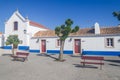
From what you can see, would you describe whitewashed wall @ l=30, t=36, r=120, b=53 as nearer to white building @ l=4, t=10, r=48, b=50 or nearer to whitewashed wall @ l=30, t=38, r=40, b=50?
whitewashed wall @ l=30, t=38, r=40, b=50

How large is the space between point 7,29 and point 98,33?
1807 centimetres

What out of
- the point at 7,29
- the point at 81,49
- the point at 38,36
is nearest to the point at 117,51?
the point at 81,49

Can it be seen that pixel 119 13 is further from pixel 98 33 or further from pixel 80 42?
pixel 80 42

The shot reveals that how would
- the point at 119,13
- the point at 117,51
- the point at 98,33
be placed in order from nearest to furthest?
the point at 119,13 → the point at 117,51 → the point at 98,33

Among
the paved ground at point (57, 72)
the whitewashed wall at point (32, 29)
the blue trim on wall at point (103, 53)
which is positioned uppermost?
the whitewashed wall at point (32, 29)

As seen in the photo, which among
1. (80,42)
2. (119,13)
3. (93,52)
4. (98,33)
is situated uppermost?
(119,13)

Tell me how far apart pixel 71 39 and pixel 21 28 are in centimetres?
1051

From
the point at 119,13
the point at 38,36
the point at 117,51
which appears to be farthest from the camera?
the point at 38,36

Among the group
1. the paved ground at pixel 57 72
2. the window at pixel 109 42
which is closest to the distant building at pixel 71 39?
the window at pixel 109 42

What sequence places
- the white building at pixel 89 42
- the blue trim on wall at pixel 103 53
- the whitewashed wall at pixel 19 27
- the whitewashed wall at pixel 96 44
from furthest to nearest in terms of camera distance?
1. the whitewashed wall at pixel 19 27
2. the white building at pixel 89 42
3. the blue trim on wall at pixel 103 53
4. the whitewashed wall at pixel 96 44

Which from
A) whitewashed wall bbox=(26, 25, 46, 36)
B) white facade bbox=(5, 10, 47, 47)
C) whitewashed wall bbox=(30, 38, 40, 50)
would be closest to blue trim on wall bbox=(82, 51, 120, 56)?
whitewashed wall bbox=(30, 38, 40, 50)

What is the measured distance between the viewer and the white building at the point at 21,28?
26281mm

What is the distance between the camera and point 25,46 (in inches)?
1031

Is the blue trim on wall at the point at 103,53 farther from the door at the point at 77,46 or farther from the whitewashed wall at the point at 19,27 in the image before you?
the whitewashed wall at the point at 19,27
